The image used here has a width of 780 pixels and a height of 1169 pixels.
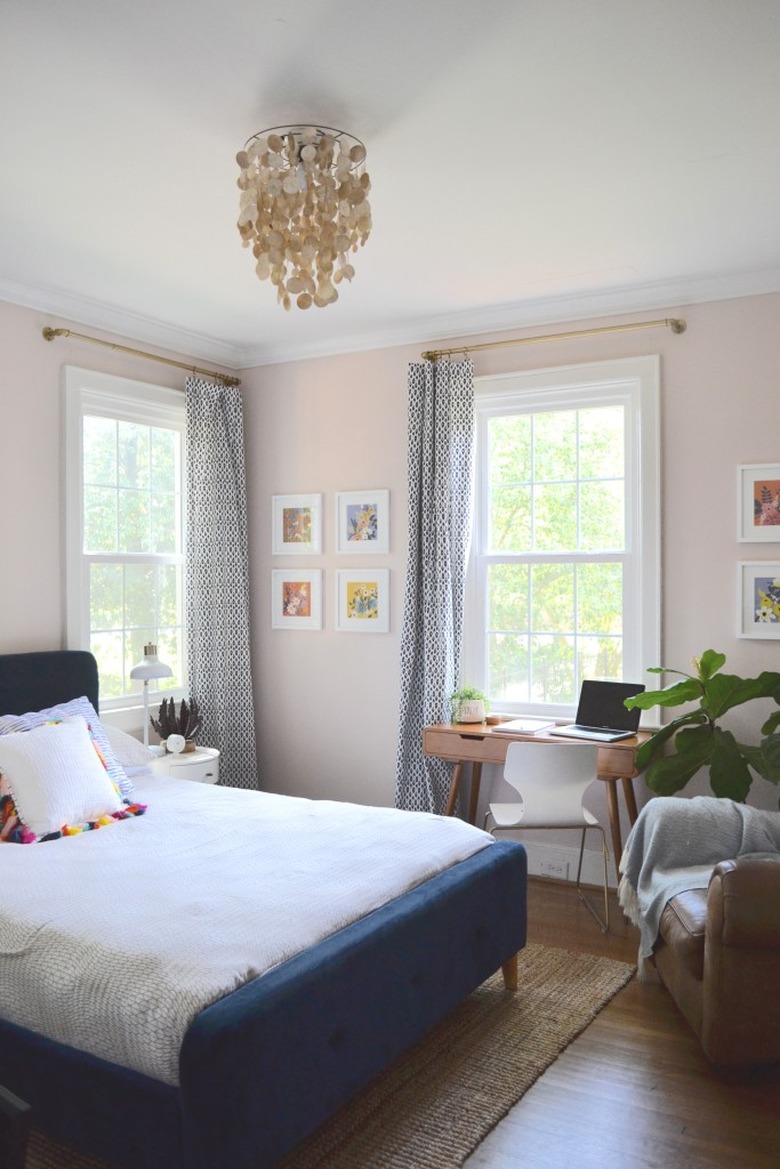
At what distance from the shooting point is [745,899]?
108 inches

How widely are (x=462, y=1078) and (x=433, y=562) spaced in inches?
102

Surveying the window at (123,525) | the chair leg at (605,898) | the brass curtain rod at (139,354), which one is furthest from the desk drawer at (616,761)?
the brass curtain rod at (139,354)

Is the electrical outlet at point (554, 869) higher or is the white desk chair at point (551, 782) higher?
the white desk chair at point (551, 782)

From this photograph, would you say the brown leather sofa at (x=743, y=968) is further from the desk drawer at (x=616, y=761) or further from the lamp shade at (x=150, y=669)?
the lamp shade at (x=150, y=669)

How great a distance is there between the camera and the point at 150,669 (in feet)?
14.9

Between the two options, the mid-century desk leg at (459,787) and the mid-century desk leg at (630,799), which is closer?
the mid-century desk leg at (630,799)

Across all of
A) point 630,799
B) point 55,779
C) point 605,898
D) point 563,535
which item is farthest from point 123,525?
point 605,898

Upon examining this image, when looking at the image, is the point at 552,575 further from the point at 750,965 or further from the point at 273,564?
the point at 750,965

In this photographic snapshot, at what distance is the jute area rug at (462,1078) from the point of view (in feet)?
7.96

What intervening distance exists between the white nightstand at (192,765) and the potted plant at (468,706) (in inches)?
48.1

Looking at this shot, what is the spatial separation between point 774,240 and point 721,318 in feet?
1.72

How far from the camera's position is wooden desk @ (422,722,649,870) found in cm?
409

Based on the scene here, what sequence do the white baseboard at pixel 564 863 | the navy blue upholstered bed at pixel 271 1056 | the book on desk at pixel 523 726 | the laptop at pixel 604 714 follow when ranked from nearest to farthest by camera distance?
the navy blue upholstered bed at pixel 271 1056, the laptop at pixel 604 714, the book on desk at pixel 523 726, the white baseboard at pixel 564 863

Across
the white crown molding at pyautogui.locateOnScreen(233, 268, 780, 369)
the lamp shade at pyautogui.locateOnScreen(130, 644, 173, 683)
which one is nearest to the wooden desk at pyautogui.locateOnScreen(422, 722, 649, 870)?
the lamp shade at pyautogui.locateOnScreen(130, 644, 173, 683)
